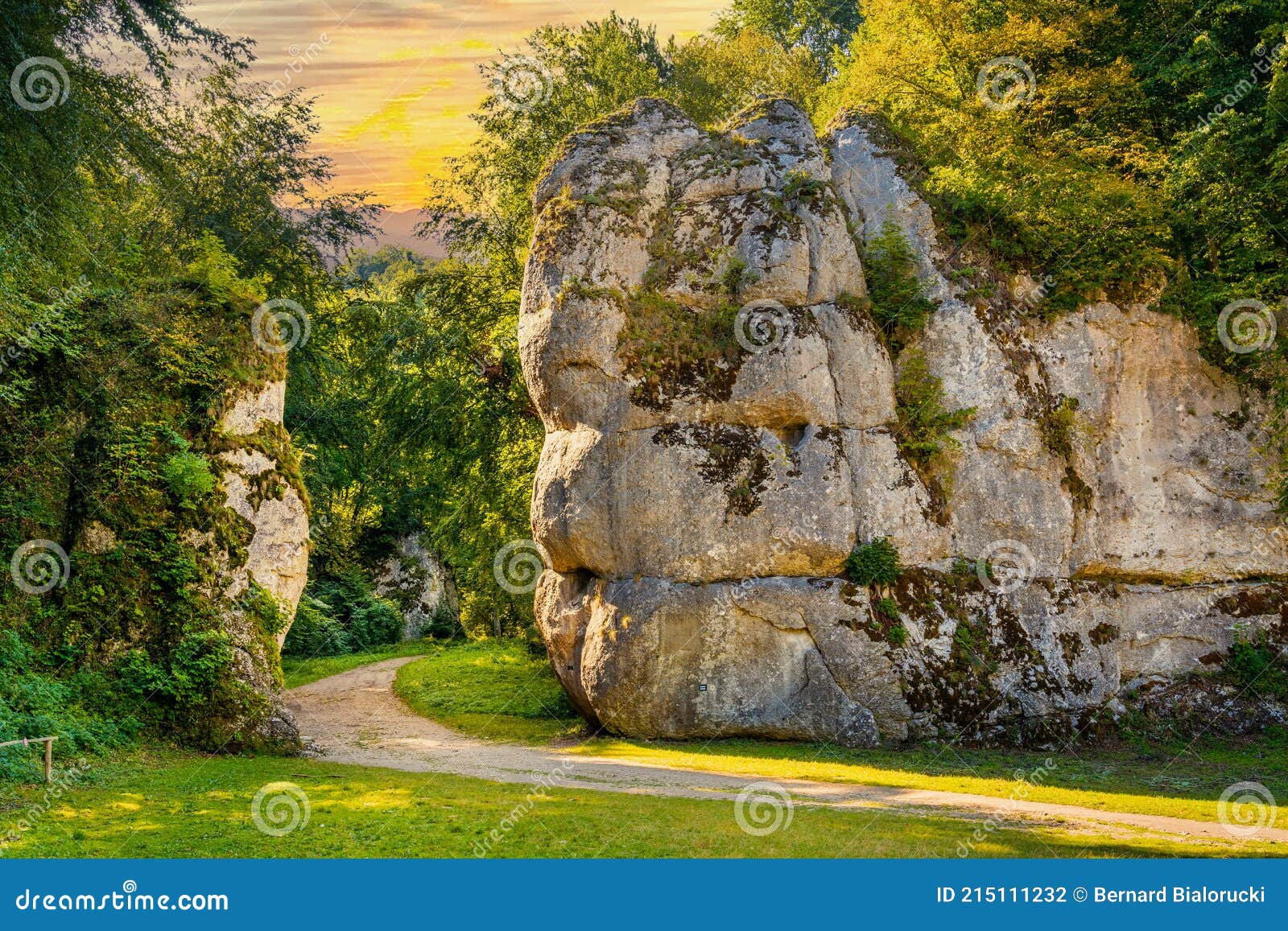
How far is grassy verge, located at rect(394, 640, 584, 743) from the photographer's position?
24000mm

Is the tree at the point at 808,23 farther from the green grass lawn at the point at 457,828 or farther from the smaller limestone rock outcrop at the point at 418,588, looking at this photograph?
the green grass lawn at the point at 457,828

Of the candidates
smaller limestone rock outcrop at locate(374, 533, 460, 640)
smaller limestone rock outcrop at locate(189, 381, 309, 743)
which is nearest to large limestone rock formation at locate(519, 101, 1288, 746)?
smaller limestone rock outcrop at locate(189, 381, 309, 743)

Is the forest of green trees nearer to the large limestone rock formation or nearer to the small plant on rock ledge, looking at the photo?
the large limestone rock formation

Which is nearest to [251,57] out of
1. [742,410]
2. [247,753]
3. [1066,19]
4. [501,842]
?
[742,410]

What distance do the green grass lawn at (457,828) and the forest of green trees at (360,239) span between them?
11.1 feet

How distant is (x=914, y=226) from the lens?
80.1 ft

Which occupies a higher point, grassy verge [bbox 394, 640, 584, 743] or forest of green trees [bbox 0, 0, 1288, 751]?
forest of green trees [bbox 0, 0, 1288, 751]

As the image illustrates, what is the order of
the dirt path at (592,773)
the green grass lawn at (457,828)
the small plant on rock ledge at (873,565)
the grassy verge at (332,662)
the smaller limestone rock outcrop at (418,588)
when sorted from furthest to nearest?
1. the smaller limestone rock outcrop at (418,588)
2. the grassy verge at (332,662)
3. the small plant on rock ledge at (873,565)
4. the dirt path at (592,773)
5. the green grass lawn at (457,828)

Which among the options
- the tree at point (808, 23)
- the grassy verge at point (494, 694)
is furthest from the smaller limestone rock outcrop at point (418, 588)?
the tree at point (808, 23)

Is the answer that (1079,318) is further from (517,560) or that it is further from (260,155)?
(260,155)

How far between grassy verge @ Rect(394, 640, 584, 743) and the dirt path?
30.6 inches

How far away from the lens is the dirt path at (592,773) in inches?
554

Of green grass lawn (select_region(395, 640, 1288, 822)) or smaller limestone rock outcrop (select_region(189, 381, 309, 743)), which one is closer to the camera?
green grass lawn (select_region(395, 640, 1288, 822))

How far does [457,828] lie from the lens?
Answer: 1242 cm
